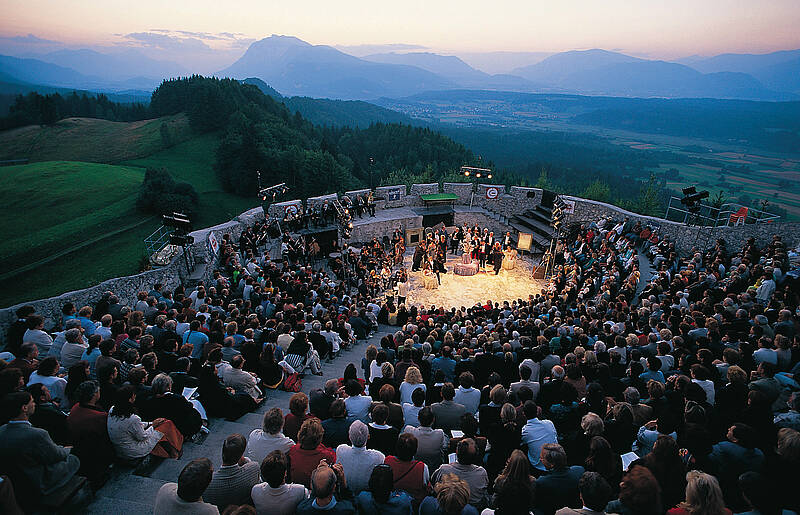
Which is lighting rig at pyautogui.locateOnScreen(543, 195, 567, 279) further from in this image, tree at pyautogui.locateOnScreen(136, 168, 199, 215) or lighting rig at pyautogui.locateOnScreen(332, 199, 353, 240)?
tree at pyautogui.locateOnScreen(136, 168, 199, 215)

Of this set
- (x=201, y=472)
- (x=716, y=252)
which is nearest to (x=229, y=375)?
Answer: (x=201, y=472)

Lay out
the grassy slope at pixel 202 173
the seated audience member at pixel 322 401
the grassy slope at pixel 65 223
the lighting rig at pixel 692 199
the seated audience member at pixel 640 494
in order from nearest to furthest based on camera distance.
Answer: the seated audience member at pixel 640 494
the seated audience member at pixel 322 401
the lighting rig at pixel 692 199
the grassy slope at pixel 65 223
the grassy slope at pixel 202 173

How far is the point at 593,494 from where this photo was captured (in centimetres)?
287

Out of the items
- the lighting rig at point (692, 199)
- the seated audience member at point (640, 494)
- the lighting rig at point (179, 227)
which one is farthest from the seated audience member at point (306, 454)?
the lighting rig at point (692, 199)

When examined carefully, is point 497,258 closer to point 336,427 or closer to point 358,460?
point 336,427

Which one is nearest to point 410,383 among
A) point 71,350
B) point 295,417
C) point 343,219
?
point 295,417

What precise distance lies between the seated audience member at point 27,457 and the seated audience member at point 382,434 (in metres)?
2.78

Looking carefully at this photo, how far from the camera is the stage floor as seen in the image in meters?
16.4

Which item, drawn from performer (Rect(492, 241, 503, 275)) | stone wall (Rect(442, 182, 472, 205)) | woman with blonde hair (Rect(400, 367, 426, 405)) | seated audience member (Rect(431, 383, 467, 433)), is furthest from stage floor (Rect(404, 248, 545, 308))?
seated audience member (Rect(431, 383, 467, 433))

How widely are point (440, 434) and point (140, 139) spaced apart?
237ft

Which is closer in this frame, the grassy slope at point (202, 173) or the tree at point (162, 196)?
the tree at point (162, 196)

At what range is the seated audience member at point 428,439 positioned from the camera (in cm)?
421

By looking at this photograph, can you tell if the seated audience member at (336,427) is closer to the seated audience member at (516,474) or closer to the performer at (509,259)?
the seated audience member at (516,474)

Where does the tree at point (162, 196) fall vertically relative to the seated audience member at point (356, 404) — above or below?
below
